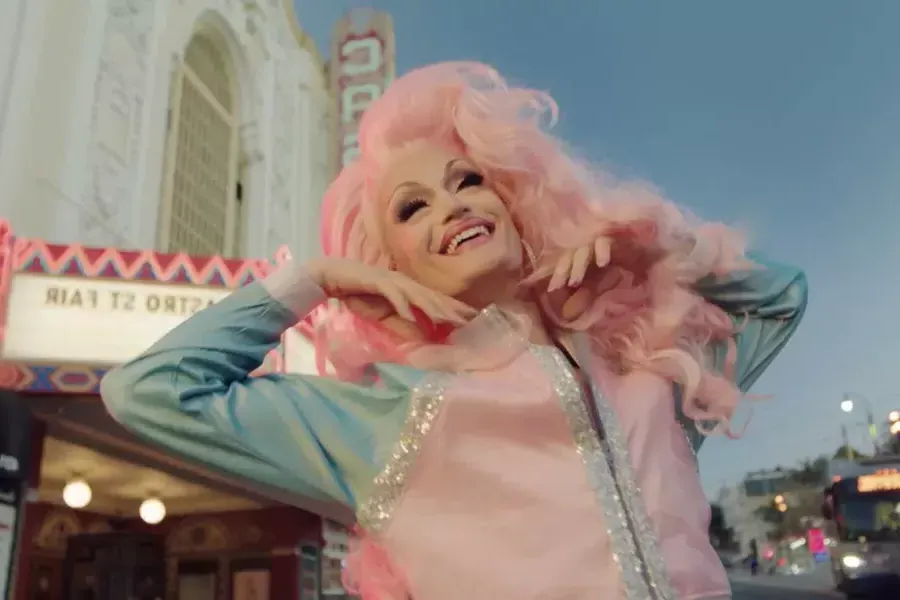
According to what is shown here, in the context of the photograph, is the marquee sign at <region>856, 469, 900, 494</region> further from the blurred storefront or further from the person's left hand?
the person's left hand

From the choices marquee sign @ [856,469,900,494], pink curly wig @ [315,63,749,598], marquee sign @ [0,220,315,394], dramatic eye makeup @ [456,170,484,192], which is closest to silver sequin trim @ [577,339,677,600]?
pink curly wig @ [315,63,749,598]

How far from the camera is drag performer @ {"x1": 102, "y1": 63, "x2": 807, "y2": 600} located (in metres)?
1.22

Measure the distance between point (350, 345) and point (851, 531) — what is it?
11.3m

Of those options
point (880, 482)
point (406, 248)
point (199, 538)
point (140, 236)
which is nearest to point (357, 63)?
point (140, 236)

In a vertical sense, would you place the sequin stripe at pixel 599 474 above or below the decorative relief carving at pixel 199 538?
below

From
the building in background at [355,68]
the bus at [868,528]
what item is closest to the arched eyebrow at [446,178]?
the building in background at [355,68]

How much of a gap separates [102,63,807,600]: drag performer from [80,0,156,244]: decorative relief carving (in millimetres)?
5107

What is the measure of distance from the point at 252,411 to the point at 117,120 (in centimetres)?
593

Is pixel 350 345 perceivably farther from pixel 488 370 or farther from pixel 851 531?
pixel 851 531

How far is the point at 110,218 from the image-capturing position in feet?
20.2

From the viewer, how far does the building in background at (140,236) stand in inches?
190

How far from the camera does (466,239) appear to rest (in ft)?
4.64

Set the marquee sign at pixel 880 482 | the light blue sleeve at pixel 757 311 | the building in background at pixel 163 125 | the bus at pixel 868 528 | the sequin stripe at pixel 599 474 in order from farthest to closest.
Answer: the marquee sign at pixel 880 482 < the bus at pixel 868 528 < the building in background at pixel 163 125 < the light blue sleeve at pixel 757 311 < the sequin stripe at pixel 599 474

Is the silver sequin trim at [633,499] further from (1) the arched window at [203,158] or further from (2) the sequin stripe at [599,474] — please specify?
(1) the arched window at [203,158]
